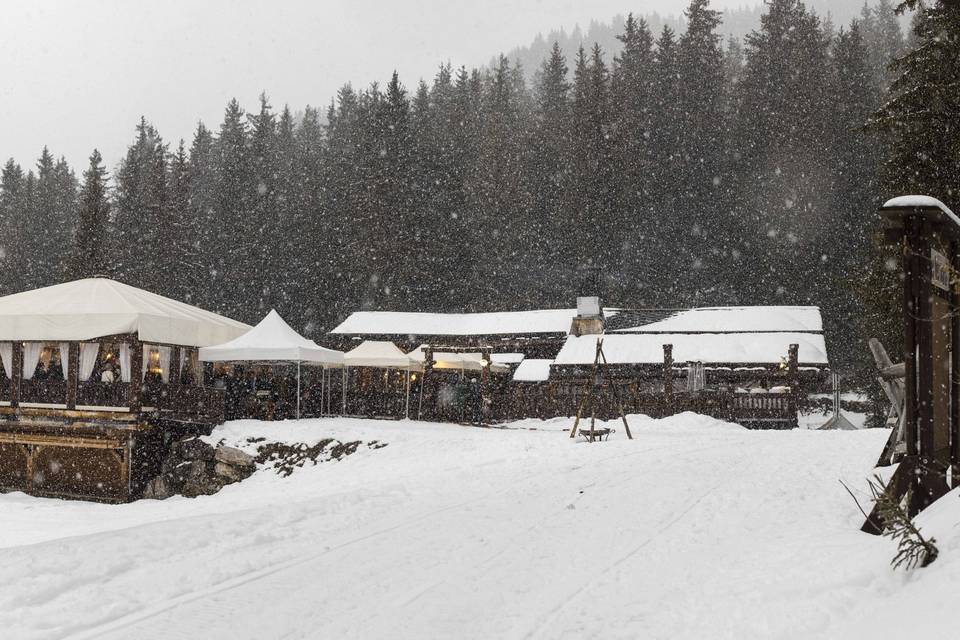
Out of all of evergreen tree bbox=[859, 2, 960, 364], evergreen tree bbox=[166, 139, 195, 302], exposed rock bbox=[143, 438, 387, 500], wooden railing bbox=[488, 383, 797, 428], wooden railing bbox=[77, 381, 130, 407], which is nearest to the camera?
evergreen tree bbox=[859, 2, 960, 364]

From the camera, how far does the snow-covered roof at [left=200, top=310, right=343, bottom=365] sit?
2123 centimetres

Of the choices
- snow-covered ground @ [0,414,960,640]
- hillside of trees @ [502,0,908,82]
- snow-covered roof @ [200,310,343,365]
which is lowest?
snow-covered ground @ [0,414,960,640]

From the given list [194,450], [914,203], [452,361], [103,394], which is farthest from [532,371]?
[914,203]

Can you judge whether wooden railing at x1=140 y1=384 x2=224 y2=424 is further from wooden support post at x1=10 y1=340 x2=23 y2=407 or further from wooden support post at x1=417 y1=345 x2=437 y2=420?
wooden support post at x1=417 y1=345 x2=437 y2=420

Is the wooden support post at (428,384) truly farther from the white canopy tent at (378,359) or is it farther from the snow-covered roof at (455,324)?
the snow-covered roof at (455,324)

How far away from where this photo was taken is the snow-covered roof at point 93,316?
763 inches

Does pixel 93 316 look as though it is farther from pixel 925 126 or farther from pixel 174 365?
pixel 925 126

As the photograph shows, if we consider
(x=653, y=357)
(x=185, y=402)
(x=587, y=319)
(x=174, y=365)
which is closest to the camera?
(x=185, y=402)

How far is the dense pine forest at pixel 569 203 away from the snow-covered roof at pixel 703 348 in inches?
648

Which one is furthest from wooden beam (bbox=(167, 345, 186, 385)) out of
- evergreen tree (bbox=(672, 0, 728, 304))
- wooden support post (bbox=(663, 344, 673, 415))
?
evergreen tree (bbox=(672, 0, 728, 304))

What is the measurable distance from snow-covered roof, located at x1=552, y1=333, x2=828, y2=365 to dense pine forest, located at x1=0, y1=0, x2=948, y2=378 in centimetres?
1645

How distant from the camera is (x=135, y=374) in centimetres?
→ 1970

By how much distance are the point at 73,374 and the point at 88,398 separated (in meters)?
0.80

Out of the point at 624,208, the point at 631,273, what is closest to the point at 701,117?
the point at 624,208
